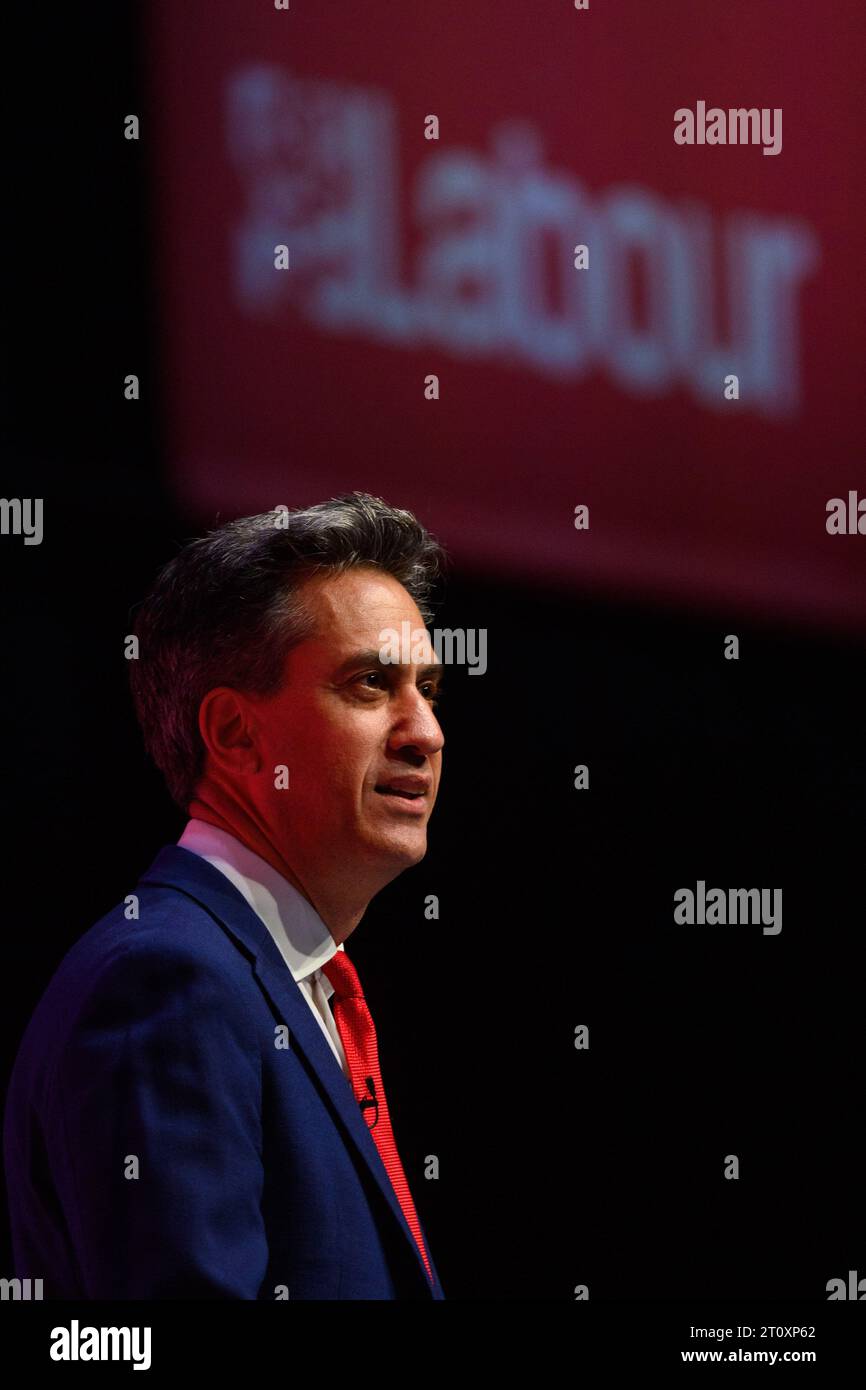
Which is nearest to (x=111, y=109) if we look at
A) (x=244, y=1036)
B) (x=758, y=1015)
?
(x=244, y=1036)

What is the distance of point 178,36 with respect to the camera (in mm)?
2881

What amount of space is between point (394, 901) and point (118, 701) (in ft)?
2.18

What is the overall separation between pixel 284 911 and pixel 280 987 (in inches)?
6.5

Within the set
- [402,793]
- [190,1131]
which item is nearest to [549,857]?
[402,793]

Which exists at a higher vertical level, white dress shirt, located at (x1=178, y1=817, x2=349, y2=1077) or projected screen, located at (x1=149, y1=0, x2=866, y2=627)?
projected screen, located at (x1=149, y1=0, x2=866, y2=627)

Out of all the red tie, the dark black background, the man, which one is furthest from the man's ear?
the dark black background

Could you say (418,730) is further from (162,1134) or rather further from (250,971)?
(162,1134)

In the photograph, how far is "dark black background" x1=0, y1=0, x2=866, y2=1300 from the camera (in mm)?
2854

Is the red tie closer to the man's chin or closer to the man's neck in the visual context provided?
the man's neck

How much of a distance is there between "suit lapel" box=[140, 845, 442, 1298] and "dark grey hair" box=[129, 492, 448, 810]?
A: 10.4 inches

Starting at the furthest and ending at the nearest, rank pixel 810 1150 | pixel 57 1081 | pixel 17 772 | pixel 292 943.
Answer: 1. pixel 810 1150
2. pixel 17 772
3. pixel 292 943
4. pixel 57 1081

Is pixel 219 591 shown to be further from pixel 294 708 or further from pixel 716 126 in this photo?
pixel 716 126

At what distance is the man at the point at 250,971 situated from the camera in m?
1.80

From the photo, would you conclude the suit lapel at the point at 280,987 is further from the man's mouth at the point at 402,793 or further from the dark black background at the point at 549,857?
the dark black background at the point at 549,857
